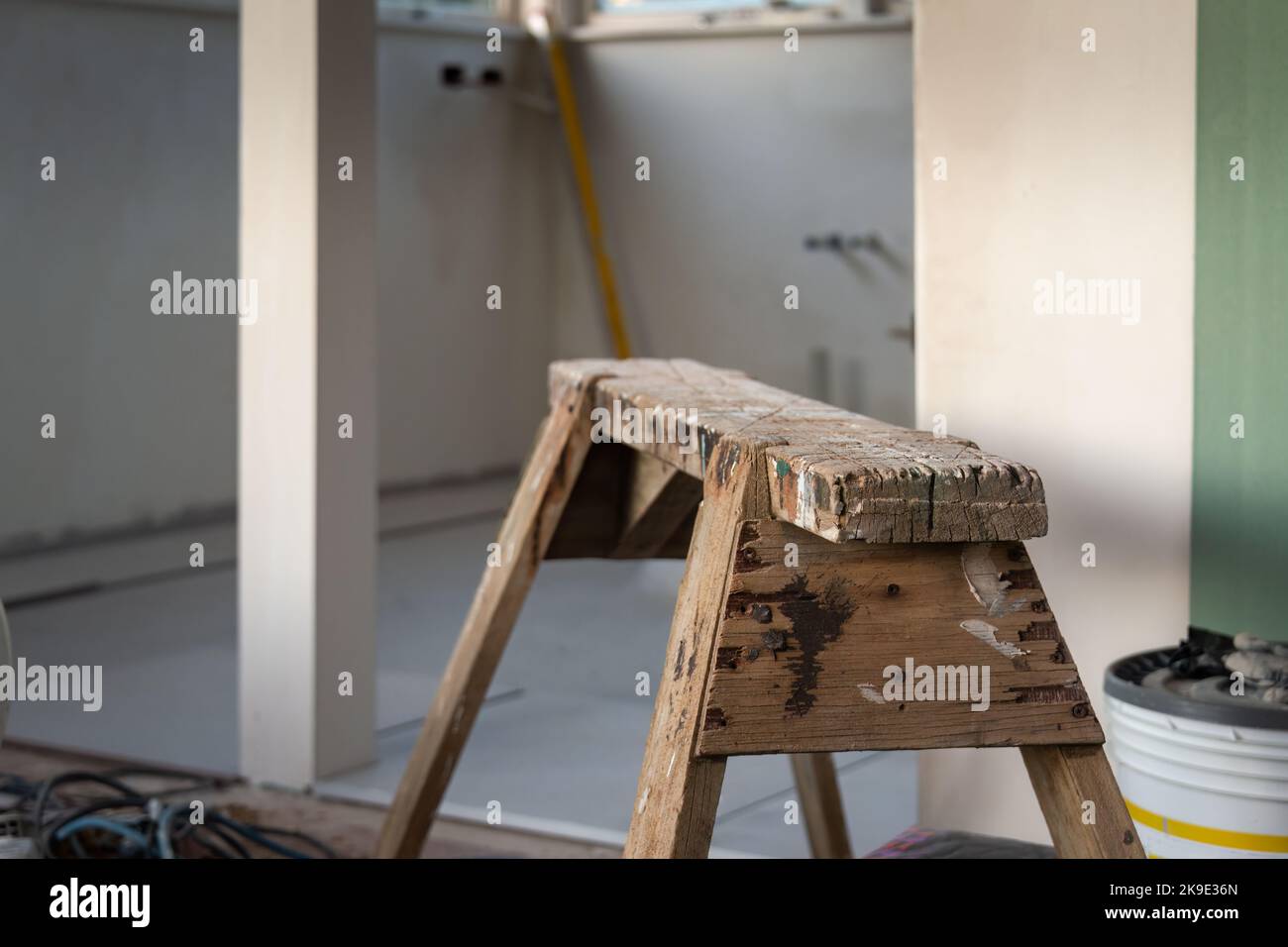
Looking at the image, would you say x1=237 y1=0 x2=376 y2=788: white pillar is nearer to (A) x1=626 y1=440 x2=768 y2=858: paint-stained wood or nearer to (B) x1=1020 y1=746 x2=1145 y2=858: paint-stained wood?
(A) x1=626 y1=440 x2=768 y2=858: paint-stained wood

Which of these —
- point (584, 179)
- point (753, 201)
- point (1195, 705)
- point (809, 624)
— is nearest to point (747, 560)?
point (809, 624)

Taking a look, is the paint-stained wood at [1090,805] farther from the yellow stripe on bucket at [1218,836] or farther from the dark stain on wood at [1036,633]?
the yellow stripe on bucket at [1218,836]

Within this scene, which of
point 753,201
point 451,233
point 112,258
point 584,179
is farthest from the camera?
point 584,179

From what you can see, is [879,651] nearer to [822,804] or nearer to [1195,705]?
[1195,705]

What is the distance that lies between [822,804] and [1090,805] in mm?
1030

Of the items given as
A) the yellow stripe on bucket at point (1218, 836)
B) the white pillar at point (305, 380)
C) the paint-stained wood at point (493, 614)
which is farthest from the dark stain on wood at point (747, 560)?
the white pillar at point (305, 380)

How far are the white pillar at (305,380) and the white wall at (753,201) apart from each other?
11.3ft

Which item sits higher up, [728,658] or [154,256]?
[154,256]

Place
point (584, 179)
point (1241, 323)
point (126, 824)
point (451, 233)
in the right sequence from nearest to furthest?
point (1241, 323)
point (126, 824)
point (451, 233)
point (584, 179)

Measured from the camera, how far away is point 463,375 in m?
6.26

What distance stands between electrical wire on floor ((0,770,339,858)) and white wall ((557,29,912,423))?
3.89 metres

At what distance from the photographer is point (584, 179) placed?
21.6ft

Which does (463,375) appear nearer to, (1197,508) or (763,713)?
(1197,508)
